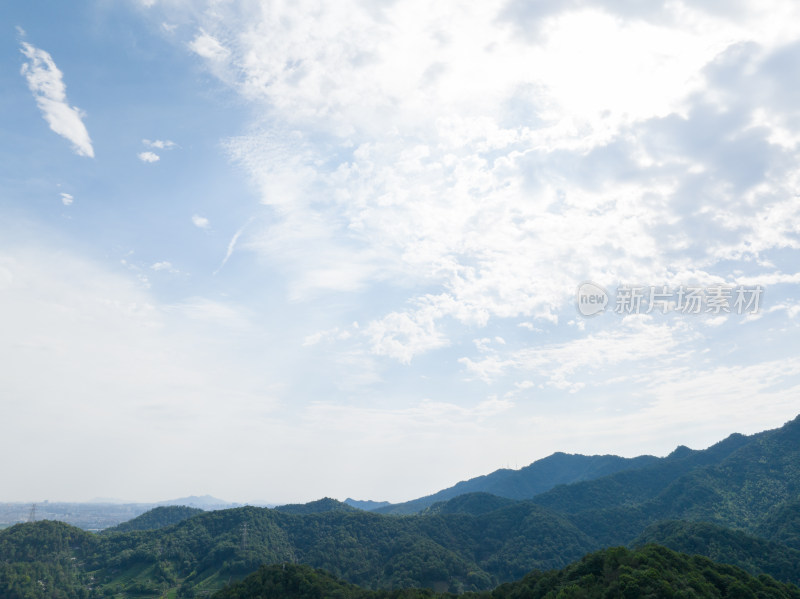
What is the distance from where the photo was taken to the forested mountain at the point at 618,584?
59.1 m

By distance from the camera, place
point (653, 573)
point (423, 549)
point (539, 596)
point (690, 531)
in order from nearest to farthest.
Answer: point (653, 573) → point (539, 596) → point (690, 531) → point (423, 549)

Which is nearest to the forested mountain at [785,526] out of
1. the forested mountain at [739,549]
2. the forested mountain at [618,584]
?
the forested mountain at [739,549]

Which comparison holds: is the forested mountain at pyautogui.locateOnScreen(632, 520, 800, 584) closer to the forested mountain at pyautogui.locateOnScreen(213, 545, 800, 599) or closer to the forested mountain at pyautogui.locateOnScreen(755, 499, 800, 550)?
the forested mountain at pyautogui.locateOnScreen(755, 499, 800, 550)

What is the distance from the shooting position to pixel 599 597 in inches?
2381

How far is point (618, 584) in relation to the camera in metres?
59.6

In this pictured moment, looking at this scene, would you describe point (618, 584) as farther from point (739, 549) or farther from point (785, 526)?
point (785, 526)

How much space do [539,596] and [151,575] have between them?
6845 inches

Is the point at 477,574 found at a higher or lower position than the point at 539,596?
lower

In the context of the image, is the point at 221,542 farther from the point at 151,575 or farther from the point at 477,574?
the point at 477,574

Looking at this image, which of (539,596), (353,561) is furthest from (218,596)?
(353,561)

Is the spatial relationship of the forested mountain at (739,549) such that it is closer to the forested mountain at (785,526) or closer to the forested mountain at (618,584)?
the forested mountain at (785,526)

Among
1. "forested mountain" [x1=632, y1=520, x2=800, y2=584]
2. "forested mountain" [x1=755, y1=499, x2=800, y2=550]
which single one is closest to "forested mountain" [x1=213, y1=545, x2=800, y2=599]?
"forested mountain" [x1=632, y1=520, x2=800, y2=584]

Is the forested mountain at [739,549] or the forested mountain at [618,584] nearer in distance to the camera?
the forested mountain at [618,584]

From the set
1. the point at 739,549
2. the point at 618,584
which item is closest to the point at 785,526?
the point at 739,549
